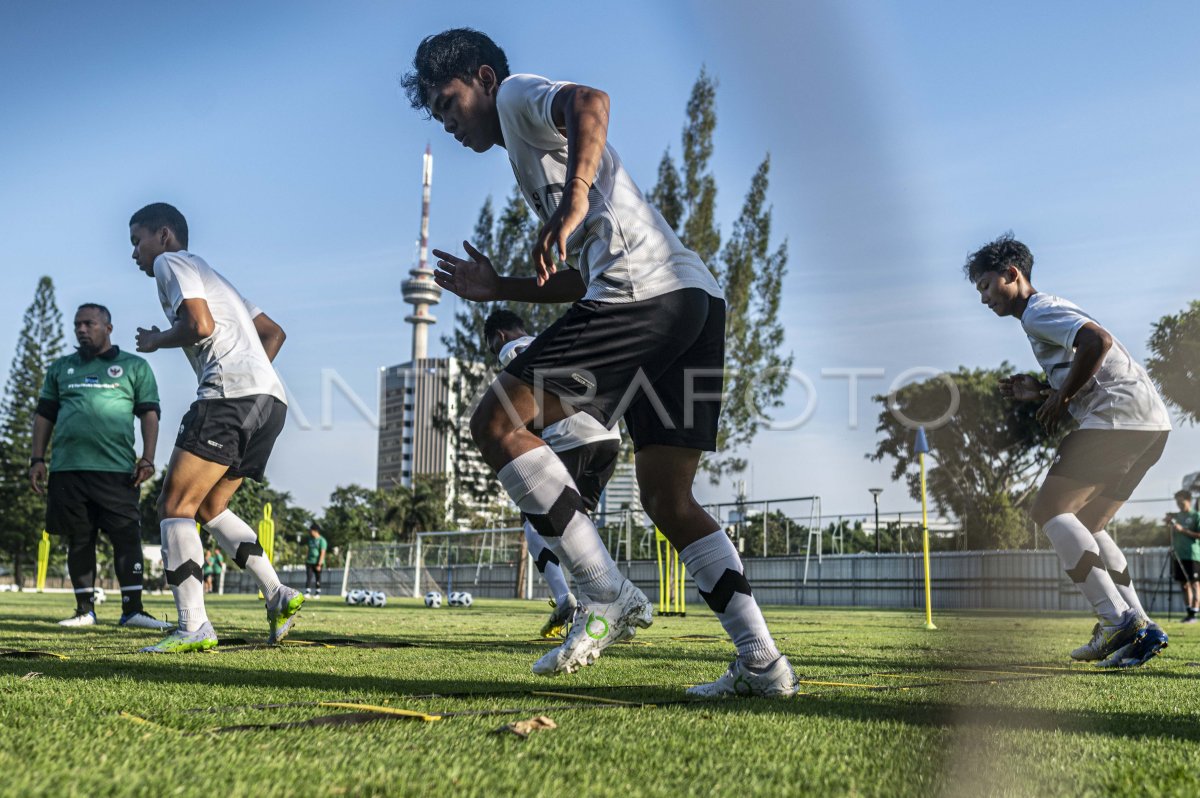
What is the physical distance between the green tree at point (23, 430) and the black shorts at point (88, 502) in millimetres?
51144

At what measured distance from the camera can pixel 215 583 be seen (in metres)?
55.0

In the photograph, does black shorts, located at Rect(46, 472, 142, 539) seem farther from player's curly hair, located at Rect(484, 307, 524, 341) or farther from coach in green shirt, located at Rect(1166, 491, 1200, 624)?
coach in green shirt, located at Rect(1166, 491, 1200, 624)

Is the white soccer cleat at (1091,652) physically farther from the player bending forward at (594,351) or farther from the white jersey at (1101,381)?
the player bending forward at (594,351)

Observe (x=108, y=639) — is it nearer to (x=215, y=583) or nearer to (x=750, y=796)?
(x=750, y=796)

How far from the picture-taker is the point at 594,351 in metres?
3.20

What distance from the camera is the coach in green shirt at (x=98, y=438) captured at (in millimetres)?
8258

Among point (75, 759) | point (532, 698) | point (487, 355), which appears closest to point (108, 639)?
point (532, 698)

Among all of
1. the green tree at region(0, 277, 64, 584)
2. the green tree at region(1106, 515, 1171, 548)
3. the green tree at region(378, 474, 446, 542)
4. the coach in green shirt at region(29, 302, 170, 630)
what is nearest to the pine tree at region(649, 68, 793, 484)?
the green tree at region(1106, 515, 1171, 548)

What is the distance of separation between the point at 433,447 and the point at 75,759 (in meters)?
177

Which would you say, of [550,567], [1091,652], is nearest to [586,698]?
[1091,652]

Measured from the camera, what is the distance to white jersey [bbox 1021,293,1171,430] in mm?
5441

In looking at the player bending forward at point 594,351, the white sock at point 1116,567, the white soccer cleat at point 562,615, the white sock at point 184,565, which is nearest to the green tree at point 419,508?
the white soccer cleat at point 562,615

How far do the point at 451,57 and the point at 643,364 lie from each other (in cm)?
125

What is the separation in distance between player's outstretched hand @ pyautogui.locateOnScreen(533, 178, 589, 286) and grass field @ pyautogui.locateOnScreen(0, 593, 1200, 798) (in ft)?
4.07
